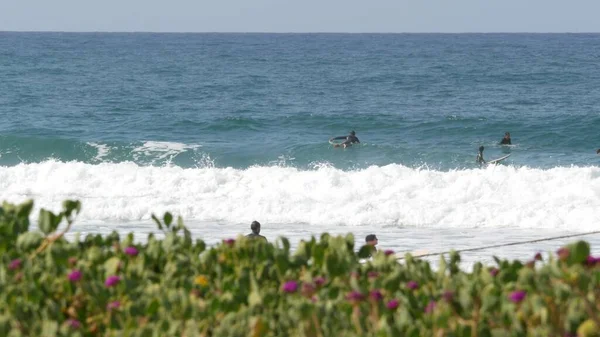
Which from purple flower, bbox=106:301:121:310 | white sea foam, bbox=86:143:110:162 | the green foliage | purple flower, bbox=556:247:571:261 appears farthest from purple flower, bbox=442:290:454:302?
white sea foam, bbox=86:143:110:162

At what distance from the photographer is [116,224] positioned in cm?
1706

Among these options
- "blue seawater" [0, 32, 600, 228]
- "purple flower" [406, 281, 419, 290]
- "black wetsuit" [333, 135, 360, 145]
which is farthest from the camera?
"black wetsuit" [333, 135, 360, 145]

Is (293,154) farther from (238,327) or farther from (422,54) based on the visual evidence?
(422,54)

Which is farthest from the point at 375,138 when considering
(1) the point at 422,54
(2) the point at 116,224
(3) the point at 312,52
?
(3) the point at 312,52

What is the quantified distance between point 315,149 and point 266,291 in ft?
78.8

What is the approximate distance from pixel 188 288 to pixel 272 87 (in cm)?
4142

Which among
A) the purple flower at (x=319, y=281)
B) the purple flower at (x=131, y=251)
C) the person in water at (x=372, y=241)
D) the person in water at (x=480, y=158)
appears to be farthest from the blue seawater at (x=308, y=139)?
the purple flower at (x=319, y=281)

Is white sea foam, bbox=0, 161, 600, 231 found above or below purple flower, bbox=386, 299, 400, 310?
above

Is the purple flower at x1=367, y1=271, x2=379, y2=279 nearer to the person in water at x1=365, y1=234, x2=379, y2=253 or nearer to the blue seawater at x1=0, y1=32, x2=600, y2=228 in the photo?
the person in water at x1=365, y1=234, x2=379, y2=253

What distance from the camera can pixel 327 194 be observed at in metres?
20.3

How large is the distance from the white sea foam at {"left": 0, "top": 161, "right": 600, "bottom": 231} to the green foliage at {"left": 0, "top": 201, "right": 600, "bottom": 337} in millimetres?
13240

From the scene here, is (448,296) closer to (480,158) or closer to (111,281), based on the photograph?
(111,281)

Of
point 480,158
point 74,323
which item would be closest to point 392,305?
point 74,323

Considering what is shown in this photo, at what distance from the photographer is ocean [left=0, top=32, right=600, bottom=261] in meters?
17.6
